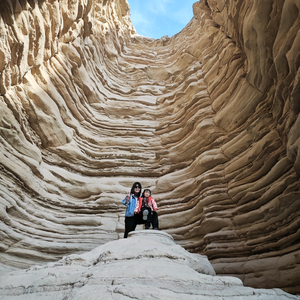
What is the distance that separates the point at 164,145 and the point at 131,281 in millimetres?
7108

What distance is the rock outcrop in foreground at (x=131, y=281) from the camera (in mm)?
2369

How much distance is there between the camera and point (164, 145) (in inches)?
372

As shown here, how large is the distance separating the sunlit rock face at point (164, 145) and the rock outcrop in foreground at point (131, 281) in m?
2.29

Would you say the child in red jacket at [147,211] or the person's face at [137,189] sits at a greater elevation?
the person's face at [137,189]

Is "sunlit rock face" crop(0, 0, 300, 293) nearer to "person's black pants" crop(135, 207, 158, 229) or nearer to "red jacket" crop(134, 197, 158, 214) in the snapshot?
"person's black pants" crop(135, 207, 158, 229)

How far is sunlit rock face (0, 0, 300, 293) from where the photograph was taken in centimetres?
527

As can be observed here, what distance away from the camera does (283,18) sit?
5.00 m

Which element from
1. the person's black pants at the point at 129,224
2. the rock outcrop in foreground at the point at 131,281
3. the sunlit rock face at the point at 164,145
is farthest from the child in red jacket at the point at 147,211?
the rock outcrop in foreground at the point at 131,281

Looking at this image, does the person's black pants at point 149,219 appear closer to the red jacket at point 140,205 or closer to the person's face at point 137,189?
the red jacket at point 140,205

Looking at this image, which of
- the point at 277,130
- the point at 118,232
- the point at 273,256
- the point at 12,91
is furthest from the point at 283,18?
the point at 12,91

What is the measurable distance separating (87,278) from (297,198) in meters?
4.46

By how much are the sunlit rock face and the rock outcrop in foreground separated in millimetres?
2292

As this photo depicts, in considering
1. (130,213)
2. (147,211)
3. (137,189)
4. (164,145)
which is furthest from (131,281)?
(164,145)

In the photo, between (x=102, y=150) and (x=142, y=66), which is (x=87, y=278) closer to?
(x=102, y=150)
